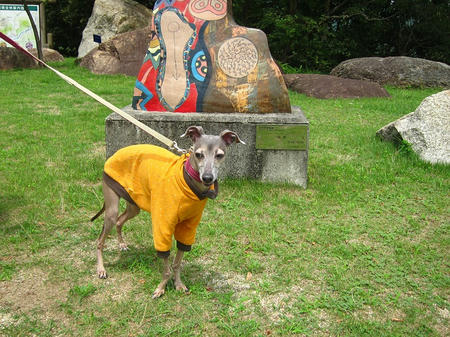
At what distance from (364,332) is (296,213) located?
1825 millimetres

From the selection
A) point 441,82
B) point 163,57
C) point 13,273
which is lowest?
point 13,273

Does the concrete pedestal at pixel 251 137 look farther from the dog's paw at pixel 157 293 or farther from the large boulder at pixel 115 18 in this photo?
the large boulder at pixel 115 18

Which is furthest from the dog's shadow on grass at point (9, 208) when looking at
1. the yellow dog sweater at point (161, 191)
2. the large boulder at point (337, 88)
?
the large boulder at point (337, 88)

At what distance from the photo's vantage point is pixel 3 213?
4.45 m

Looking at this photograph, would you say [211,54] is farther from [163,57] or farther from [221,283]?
[221,283]

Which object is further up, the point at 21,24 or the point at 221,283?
the point at 21,24

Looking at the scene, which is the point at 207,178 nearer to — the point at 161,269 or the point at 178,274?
the point at 178,274

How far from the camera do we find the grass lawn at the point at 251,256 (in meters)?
2.99

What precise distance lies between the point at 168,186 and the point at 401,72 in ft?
39.7

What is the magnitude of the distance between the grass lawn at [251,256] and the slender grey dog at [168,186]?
0.32 meters

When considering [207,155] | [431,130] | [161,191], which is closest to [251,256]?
[161,191]

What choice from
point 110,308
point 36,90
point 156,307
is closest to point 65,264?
point 110,308

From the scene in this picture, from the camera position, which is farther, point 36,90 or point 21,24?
point 21,24

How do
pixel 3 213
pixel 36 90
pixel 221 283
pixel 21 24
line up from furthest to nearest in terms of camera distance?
pixel 21 24 < pixel 36 90 < pixel 3 213 < pixel 221 283
